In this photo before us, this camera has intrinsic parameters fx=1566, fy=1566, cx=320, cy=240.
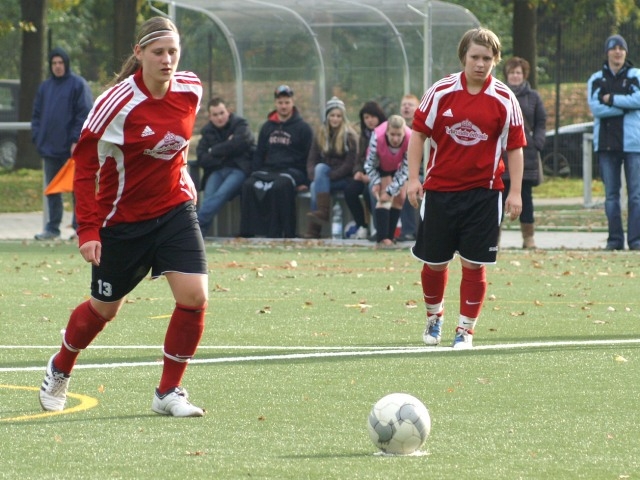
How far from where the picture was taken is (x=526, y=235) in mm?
18359

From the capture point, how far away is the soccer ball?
5.87 meters

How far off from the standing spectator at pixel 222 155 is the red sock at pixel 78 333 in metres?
12.5

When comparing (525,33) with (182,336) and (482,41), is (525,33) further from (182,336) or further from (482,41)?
(182,336)

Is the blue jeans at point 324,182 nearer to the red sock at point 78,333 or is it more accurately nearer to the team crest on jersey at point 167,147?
the red sock at point 78,333

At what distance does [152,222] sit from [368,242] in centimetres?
1236

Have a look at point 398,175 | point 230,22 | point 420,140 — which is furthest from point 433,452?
point 230,22

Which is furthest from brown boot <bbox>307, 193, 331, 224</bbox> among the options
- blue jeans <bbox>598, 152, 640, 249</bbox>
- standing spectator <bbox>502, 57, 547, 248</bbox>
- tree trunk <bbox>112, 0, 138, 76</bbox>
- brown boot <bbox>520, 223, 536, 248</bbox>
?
tree trunk <bbox>112, 0, 138, 76</bbox>

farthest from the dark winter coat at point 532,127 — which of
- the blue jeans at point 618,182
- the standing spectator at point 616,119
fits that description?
the blue jeans at point 618,182

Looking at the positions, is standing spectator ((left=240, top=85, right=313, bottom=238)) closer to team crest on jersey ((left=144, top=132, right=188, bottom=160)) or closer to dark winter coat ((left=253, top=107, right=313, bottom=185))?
dark winter coat ((left=253, top=107, right=313, bottom=185))

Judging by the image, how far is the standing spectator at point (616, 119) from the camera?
17438 mm

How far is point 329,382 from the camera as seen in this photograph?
796 centimetres

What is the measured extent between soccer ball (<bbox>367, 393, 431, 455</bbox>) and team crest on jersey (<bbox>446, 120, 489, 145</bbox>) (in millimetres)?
3743

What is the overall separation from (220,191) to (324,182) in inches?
59.2

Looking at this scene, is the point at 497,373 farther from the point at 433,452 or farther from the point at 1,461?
the point at 1,461
